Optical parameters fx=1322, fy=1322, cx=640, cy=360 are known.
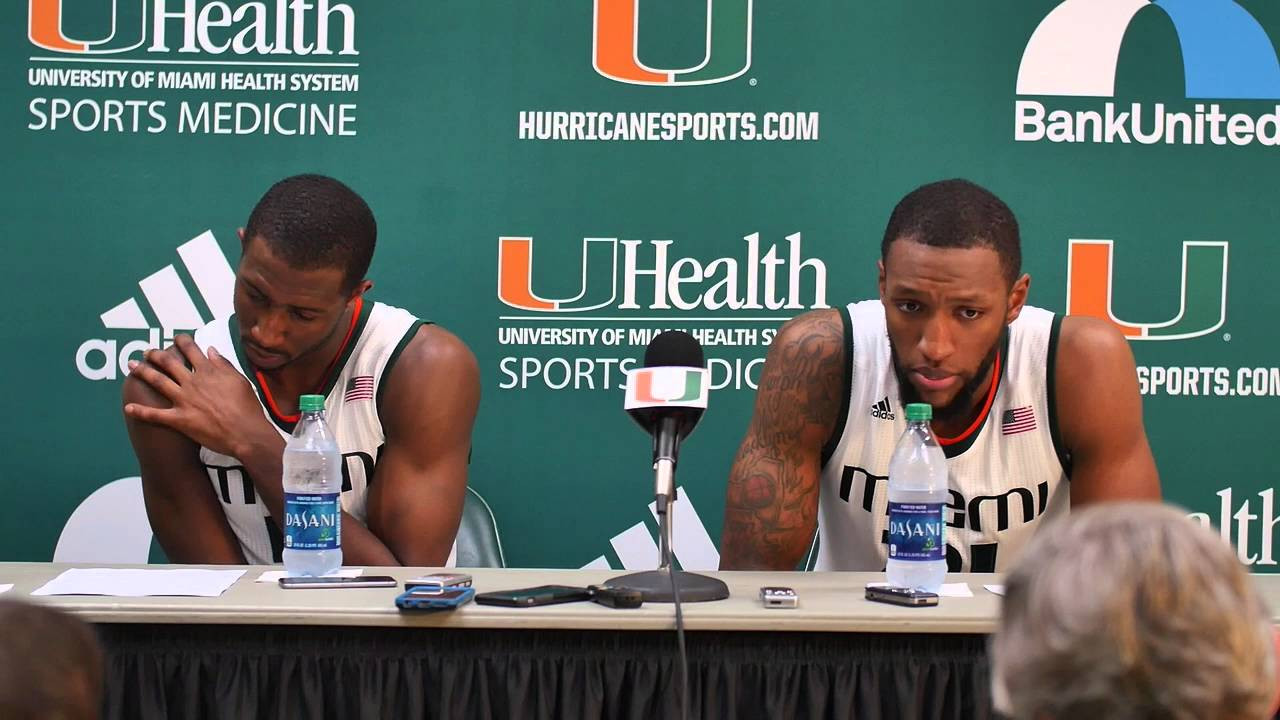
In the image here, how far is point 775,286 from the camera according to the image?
3.34m

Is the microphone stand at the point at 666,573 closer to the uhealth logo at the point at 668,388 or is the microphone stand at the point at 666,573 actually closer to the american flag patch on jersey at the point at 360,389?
the uhealth logo at the point at 668,388

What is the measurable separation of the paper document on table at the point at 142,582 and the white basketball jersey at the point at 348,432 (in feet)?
1.57

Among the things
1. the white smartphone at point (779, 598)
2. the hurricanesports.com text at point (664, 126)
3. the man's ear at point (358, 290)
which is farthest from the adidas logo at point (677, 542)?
the white smartphone at point (779, 598)

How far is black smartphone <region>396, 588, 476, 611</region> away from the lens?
1.76 metres

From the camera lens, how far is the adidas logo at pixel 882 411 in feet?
8.32

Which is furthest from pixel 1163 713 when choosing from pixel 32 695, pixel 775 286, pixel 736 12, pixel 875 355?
pixel 736 12

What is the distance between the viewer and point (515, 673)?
70.3 inches

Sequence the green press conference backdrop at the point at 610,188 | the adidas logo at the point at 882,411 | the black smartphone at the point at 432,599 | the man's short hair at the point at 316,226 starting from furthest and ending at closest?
the green press conference backdrop at the point at 610,188 < the adidas logo at the point at 882,411 < the man's short hair at the point at 316,226 < the black smartphone at the point at 432,599

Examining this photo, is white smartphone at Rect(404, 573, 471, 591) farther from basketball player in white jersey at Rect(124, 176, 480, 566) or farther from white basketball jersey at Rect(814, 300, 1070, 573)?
white basketball jersey at Rect(814, 300, 1070, 573)

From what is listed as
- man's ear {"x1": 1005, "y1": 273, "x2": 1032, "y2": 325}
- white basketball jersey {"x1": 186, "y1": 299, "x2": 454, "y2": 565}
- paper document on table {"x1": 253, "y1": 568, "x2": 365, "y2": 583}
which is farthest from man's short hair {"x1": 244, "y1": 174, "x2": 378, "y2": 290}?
man's ear {"x1": 1005, "y1": 273, "x2": 1032, "y2": 325}

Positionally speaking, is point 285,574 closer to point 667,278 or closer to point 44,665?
point 44,665

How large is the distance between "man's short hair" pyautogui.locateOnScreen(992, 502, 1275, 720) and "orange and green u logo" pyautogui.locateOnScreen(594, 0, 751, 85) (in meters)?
2.69

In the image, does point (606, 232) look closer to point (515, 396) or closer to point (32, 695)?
point (515, 396)

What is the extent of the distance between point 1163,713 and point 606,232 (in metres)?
2.66
